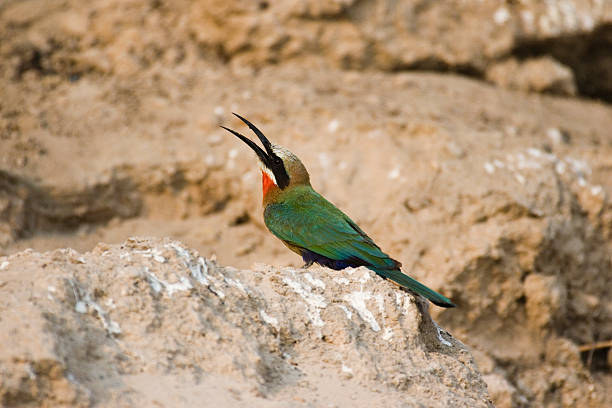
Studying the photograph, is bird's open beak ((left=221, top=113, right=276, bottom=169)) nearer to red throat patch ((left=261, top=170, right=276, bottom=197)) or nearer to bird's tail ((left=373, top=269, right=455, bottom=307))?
red throat patch ((left=261, top=170, right=276, bottom=197))

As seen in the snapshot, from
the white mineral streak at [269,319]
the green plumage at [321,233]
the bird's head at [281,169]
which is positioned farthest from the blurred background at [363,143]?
the white mineral streak at [269,319]

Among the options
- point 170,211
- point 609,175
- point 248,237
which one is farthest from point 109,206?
point 609,175

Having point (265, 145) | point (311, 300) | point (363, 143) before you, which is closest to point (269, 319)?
point (311, 300)

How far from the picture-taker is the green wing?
11.4 ft

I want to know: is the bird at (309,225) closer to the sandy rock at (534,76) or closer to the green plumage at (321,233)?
the green plumage at (321,233)

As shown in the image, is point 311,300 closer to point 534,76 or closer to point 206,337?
point 206,337

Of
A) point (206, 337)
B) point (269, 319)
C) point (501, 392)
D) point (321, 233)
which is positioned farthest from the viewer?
point (501, 392)

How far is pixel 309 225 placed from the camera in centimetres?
378

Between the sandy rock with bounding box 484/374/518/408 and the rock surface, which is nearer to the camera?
the rock surface

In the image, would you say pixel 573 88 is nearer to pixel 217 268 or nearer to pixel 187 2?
pixel 187 2

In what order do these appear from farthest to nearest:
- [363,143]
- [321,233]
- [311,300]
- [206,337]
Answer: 1. [363,143]
2. [321,233]
3. [311,300]
4. [206,337]

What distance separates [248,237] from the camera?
488 cm

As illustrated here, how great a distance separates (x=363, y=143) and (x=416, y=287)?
2.05m

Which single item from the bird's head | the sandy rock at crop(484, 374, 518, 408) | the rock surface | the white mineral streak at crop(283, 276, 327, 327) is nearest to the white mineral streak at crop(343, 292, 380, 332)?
the rock surface
